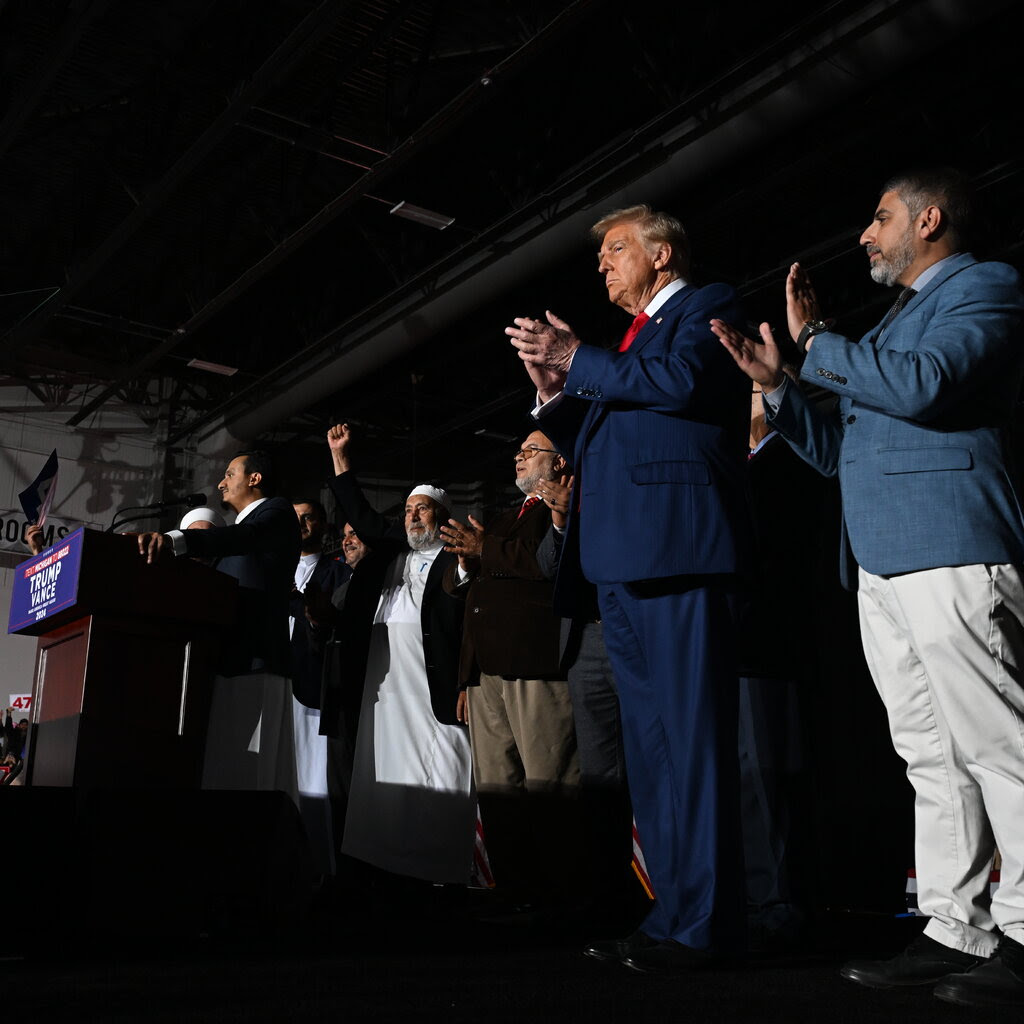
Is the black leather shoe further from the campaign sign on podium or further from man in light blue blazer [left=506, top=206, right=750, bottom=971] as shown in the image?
the campaign sign on podium

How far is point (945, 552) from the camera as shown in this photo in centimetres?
174

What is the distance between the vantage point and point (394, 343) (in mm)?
9641

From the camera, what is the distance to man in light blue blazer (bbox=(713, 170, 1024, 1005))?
5.52 feet

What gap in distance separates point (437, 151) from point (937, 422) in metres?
7.25

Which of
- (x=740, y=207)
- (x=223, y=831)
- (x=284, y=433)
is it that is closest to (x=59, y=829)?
(x=223, y=831)

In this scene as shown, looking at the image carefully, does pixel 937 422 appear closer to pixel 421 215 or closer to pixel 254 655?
pixel 254 655

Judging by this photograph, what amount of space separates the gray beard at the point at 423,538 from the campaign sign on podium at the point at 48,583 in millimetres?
1536

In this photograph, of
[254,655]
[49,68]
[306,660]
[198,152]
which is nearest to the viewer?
[254,655]

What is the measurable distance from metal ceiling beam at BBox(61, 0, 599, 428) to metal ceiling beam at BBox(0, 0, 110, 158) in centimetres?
201

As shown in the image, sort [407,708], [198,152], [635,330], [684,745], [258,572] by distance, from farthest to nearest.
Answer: [198,152]
[407,708]
[258,572]
[635,330]
[684,745]

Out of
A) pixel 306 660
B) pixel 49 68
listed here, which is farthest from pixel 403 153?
pixel 306 660

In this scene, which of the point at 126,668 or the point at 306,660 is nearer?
the point at 126,668

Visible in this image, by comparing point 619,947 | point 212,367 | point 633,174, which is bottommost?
point 619,947

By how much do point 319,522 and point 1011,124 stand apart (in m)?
4.96
